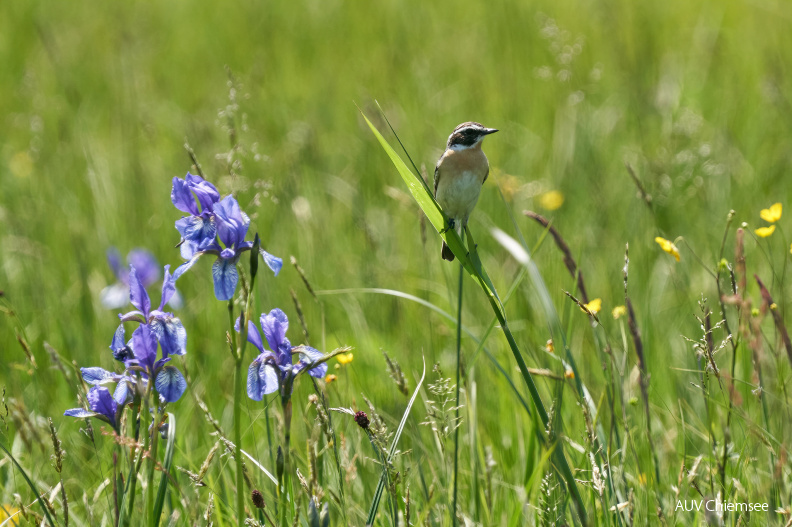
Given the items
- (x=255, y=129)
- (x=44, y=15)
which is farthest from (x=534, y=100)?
(x=44, y=15)

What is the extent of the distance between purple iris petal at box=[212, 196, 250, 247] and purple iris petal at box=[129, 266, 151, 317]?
250mm

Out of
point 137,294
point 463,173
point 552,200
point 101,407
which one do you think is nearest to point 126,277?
point 463,173

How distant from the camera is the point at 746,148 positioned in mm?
6102

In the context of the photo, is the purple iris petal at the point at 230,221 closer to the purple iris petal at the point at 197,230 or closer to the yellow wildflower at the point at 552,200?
the purple iris petal at the point at 197,230

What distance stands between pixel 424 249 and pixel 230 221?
115 centimetres

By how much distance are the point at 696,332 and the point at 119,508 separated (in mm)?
2697

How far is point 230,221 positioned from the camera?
1.88 metres

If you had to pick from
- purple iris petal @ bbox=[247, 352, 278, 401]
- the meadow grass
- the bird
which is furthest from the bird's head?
purple iris petal @ bbox=[247, 352, 278, 401]

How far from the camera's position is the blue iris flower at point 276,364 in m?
1.92

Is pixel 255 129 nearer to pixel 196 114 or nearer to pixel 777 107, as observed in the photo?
pixel 196 114

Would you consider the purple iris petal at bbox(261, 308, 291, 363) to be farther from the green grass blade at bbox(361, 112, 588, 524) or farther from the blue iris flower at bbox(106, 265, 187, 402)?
the green grass blade at bbox(361, 112, 588, 524)

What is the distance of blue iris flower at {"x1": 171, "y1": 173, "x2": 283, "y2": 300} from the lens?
185 centimetres

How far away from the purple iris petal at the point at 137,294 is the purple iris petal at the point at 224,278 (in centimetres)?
22

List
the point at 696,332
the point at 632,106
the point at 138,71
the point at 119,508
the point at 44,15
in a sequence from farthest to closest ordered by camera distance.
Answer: the point at 44,15
the point at 138,71
the point at 632,106
the point at 696,332
the point at 119,508
